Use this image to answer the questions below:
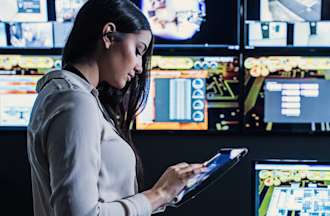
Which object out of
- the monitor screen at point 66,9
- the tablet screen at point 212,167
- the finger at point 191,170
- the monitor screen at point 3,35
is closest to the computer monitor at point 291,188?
the tablet screen at point 212,167

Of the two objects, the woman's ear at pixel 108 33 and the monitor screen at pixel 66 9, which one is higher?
the monitor screen at pixel 66 9

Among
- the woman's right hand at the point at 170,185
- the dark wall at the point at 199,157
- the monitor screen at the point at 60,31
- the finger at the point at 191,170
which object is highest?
the monitor screen at the point at 60,31

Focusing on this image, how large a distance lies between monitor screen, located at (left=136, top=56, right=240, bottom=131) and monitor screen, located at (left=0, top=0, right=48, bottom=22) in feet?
1.82

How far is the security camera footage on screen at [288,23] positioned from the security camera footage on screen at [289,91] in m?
0.07

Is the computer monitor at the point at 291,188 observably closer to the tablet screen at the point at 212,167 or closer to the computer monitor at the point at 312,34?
the tablet screen at the point at 212,167

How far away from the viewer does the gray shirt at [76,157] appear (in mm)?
948

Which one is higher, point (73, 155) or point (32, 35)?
point (32, 35)

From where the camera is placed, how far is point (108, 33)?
107 centimetres

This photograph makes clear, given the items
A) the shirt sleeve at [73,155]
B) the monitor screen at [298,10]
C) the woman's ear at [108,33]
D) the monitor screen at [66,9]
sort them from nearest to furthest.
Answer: the shirt sleeve at [73,155] → the woman's ear at [108,33] → the monitor screen at [298,10] → the monitor screen at [66,9]

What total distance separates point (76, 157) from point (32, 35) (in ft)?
5.47

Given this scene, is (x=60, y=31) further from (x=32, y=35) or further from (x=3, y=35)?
(x=3, y=35)

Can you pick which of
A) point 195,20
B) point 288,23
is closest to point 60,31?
point 195,20

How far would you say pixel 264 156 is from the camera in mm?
2479

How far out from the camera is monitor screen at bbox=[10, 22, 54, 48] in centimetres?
248
